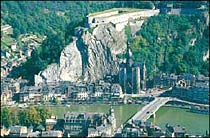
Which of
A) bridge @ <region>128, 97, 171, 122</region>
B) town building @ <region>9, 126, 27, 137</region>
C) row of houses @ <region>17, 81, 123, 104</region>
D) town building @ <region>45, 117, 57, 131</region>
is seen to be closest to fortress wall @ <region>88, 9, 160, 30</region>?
row of houses @ <region>17, 81, 123, 104</region>

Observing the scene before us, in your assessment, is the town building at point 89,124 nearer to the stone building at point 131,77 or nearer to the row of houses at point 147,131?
the row of houses at point 147,131

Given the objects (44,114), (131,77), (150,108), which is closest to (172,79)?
(131,77)

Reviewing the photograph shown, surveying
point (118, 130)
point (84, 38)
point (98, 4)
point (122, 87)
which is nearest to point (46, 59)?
point (84, 38)

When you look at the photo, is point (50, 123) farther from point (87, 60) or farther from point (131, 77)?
point (87, 60)

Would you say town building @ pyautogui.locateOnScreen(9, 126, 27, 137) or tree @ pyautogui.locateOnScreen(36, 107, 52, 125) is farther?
tree @ pyautogui.locateOnScreen(36, 107, 52, 125)

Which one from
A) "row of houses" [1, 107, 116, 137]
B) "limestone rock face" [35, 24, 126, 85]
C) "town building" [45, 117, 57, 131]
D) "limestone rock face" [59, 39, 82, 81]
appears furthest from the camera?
"limestone rock face" [59, 39, 82, 81]

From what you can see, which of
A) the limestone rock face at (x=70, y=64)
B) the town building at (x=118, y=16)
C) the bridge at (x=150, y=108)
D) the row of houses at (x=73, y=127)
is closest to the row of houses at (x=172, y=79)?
the bridge at (x=150, y=108)

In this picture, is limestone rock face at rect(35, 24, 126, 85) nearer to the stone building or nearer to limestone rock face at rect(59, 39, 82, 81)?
limestone rock face at rect(59, 39, 82, 81)
